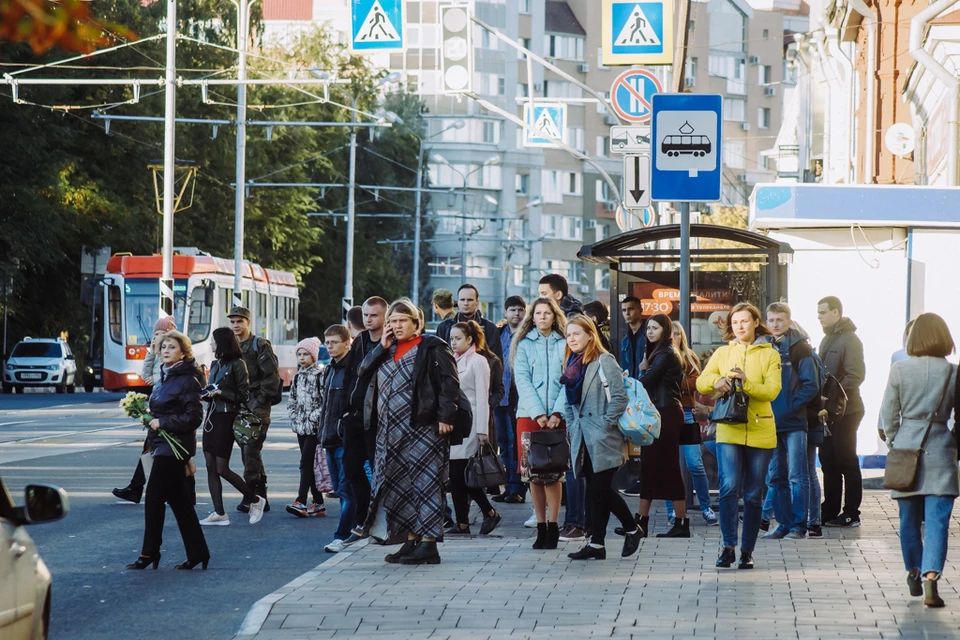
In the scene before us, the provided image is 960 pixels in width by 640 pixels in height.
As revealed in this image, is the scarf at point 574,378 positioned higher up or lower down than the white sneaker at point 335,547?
higher up

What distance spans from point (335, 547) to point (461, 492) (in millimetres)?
1291

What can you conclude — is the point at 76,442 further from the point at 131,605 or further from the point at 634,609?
the point at 634,609

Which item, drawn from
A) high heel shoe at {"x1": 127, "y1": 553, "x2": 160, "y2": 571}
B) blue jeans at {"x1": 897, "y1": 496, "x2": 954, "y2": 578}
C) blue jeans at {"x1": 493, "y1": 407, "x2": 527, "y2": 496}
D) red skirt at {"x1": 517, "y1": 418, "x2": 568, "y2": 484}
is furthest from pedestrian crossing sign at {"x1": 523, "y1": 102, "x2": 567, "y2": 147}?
blue jeans at {"x1": 897, "y1": 496, "x2": 954, "y2": 578}

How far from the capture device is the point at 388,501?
1048cm

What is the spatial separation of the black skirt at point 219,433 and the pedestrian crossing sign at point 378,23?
862 centimetres

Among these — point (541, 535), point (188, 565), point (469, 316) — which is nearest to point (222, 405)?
point (469, 316)

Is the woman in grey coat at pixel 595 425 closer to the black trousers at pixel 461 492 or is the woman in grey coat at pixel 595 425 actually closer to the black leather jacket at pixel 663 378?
the black leather jacket at pixel 663 378

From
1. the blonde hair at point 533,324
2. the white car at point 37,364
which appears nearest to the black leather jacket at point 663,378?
the blonde hair at point 533,324

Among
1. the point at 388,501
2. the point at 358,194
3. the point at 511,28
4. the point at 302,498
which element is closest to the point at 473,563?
the point at 388,501

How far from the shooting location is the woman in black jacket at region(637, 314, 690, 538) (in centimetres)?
1159

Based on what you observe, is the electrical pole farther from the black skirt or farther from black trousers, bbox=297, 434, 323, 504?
the black skirt

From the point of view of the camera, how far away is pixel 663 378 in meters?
12.0

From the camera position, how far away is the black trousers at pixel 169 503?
10391 mm

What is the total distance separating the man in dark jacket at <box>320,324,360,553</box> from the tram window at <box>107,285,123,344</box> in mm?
26588
